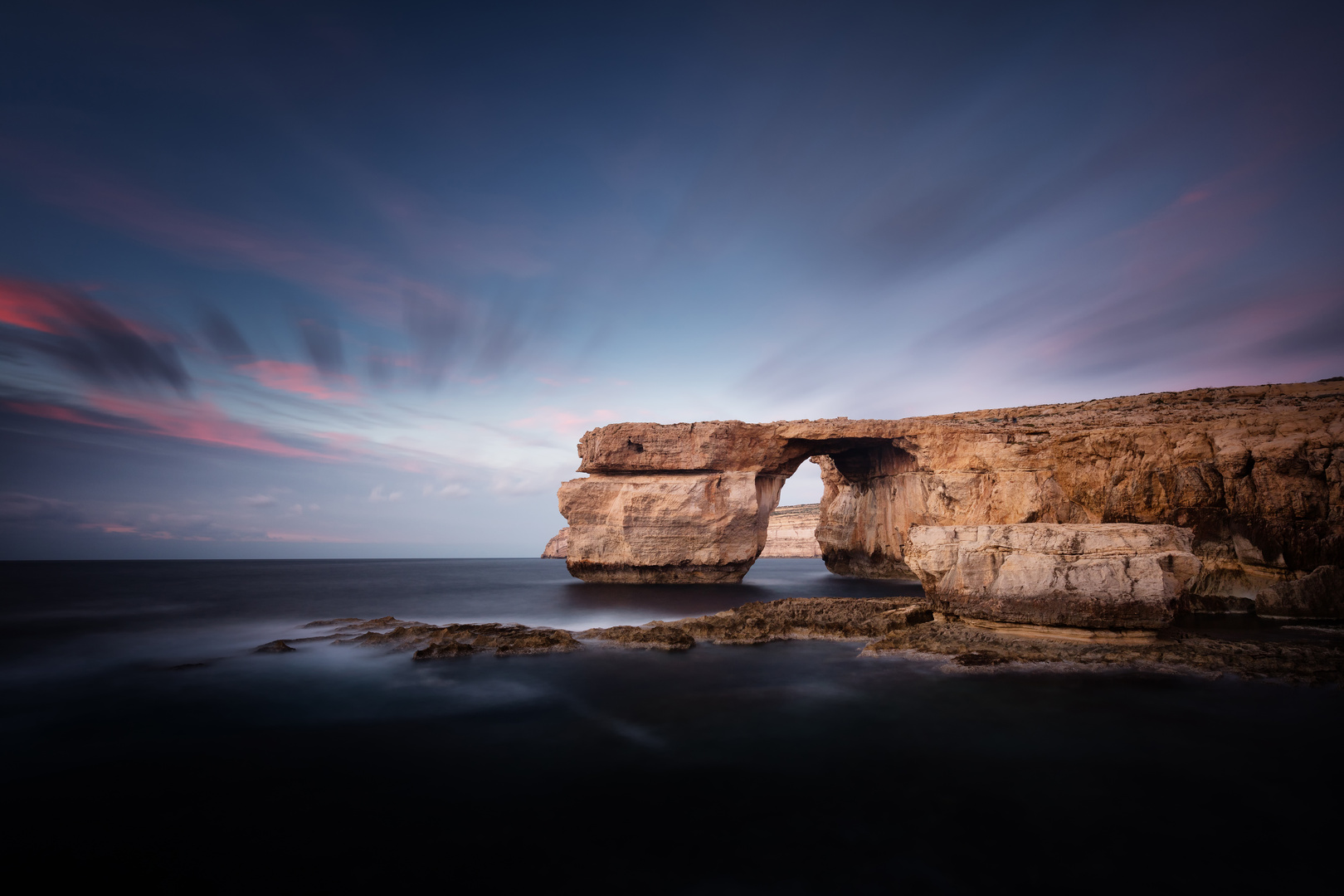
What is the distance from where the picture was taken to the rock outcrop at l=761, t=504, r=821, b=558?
74.2 metres

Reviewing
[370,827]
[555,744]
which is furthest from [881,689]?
[370,827]

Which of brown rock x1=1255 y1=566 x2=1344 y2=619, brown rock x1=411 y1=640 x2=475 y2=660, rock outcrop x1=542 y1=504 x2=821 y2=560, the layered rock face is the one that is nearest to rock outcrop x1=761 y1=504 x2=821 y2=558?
rock outcrop x1=542 y1=504 x2=821 y2=560

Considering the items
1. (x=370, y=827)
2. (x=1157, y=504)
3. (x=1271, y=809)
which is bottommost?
(x=1271, y=809)

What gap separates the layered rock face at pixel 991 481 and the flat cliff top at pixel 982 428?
73 millimetres

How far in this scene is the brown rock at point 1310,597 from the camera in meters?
13.7

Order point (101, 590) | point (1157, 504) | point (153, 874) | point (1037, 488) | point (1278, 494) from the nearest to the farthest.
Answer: point (153, 874) < point (1278, 494) < point (1157, 504) < point (1037, 488) < point (101, 590)

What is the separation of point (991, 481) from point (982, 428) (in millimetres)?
3282

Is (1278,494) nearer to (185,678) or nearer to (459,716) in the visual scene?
(459,716)

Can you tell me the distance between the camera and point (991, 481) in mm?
18672

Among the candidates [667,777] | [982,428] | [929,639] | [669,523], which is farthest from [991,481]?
[667,777]

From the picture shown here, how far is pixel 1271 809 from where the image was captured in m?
5.18

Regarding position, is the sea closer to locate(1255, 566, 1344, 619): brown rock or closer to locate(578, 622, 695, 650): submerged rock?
locate(578, 622, 695, 650): submerged rock

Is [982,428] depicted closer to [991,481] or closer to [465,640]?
[991,481]

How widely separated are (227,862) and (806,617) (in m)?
12.8
